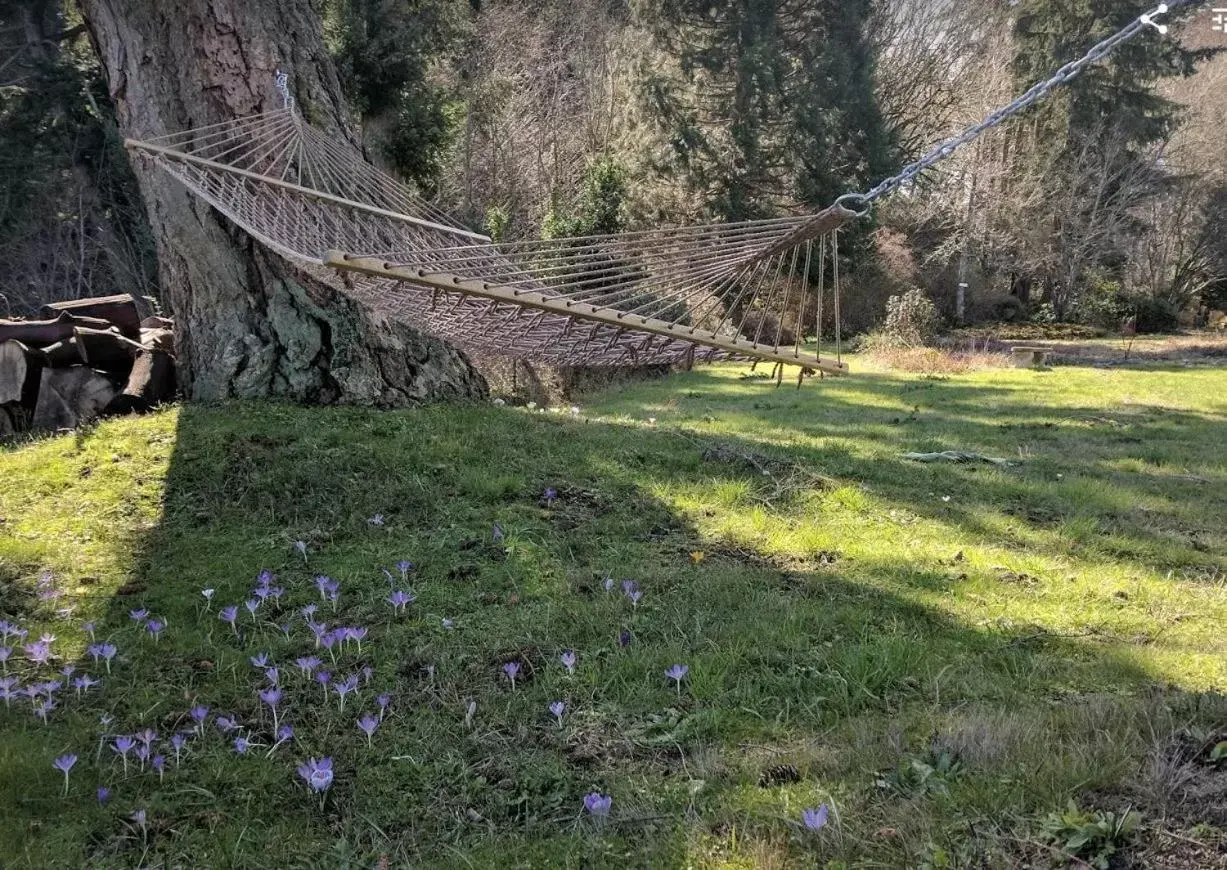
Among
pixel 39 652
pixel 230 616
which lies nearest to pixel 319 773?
pixel 230 616

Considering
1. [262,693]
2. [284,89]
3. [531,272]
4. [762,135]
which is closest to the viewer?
[262,693]

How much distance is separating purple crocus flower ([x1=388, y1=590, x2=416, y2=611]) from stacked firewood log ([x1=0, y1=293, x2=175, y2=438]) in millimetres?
2075

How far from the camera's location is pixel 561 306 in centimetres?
200

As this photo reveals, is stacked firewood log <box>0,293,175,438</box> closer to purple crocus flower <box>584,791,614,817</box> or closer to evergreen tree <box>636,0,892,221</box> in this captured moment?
purple crocus flower <box>584,791,614,817</box>

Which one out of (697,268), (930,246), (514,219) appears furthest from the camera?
(930,246)

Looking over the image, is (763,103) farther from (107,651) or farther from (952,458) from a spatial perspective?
(107,651)

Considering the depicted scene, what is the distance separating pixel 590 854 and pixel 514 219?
1112 cm

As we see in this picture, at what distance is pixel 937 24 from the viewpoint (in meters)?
14.5

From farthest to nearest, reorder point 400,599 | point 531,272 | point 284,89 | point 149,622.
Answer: point 284,89 < point 531,272 < point 400,599 < point 149,622

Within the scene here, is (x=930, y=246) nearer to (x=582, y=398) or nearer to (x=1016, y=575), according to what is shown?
(x=582, y=398)

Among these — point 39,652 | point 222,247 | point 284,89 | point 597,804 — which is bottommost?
point 597,804

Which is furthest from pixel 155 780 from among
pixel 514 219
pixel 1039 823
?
pixel 514 219

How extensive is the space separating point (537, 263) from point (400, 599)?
1.25 meters

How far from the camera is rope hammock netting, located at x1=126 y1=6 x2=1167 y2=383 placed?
6.77 ft
